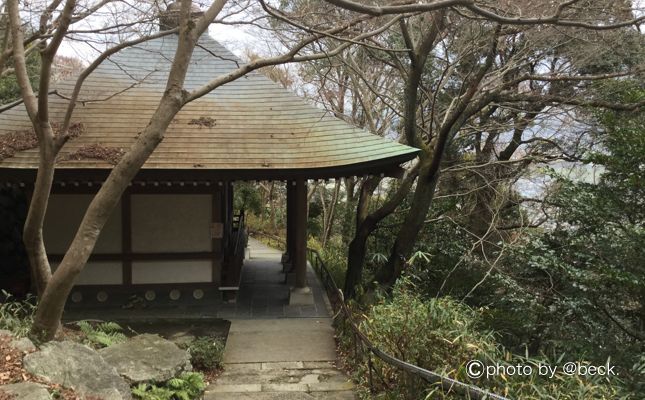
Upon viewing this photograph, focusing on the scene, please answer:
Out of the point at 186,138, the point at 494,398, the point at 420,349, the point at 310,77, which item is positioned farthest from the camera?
the point at 310,77

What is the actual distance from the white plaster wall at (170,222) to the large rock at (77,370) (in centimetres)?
458

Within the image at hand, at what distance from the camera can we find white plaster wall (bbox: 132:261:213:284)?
29.9ft

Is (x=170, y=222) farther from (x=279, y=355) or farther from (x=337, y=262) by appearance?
(x=337, y=262)

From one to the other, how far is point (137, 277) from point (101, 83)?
420 cm

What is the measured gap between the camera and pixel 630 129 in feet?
21.2

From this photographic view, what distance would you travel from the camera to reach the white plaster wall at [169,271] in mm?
9125

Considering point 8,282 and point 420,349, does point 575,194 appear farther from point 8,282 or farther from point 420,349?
point 8,282

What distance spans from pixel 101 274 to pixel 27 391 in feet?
19.2

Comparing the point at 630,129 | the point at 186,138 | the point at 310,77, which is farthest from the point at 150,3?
the point at 310,77

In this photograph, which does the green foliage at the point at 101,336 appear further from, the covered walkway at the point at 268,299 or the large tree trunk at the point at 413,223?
the large tree trunk at the point at 413,223

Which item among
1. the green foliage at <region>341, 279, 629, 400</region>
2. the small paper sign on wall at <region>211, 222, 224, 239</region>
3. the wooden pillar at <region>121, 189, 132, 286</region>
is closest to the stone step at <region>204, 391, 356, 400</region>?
the green foliage at <region>341, 279, 629, 400</region>

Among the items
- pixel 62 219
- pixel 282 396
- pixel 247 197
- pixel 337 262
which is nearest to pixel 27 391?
pixel 282 396

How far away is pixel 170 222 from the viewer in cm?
914

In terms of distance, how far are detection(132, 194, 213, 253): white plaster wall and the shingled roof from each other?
1.09 meters
